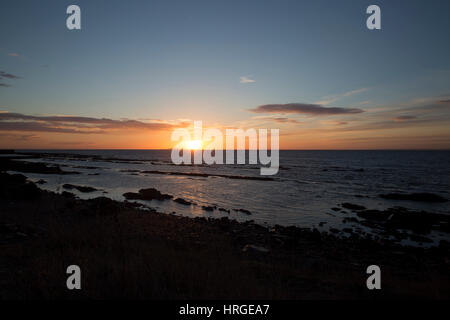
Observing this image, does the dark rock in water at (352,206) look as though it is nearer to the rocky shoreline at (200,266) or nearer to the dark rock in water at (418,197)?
the dark rock in water at (418,197)

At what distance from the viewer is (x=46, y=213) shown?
1327 centimetres

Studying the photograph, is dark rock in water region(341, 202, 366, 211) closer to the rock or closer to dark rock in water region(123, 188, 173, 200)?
the rock

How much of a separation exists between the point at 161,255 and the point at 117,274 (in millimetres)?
1388

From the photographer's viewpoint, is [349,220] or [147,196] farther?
[147,196]

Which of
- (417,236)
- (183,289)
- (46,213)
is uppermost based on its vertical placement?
(183,289)

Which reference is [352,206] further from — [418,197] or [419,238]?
[418,197]

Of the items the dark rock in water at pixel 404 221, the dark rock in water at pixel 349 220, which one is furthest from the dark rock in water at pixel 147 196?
the dark rock in water at pixel 404 221

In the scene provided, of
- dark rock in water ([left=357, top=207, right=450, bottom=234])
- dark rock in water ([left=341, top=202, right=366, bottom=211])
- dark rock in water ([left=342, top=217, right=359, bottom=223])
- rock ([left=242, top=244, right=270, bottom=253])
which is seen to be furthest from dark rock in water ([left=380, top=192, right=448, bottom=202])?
rock ([left=242, top=244, right=270, bottom=253])

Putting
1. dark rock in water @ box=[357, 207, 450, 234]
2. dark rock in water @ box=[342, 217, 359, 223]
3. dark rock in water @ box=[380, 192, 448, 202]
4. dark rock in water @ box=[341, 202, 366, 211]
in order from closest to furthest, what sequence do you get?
dark rock in water @ box=[357, 207, 450, 234] → dark rock in water @ box=[342, 217, 359, 223] → dark rock in water @ box=[341, 202, 366, 211] → dark rock in water @ box=[380, 192, 448, 202]

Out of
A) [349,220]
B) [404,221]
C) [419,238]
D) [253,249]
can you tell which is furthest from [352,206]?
[253,249]

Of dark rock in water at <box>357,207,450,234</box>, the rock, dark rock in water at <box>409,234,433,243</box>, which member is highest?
A: the rock

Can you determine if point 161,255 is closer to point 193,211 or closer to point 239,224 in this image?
point 239,224
